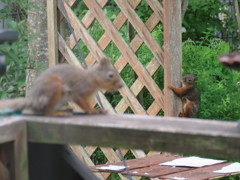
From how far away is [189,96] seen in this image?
17.3ft

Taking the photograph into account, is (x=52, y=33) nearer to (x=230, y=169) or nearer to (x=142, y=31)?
(x=142, y=31)

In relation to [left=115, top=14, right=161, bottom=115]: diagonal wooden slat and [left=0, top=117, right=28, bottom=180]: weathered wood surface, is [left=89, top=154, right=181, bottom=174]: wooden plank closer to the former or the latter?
[left=115, top=14, right=161, bottom=115]: diagonal wooden slat

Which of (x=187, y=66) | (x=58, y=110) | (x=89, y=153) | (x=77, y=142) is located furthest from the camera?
(x=187, y=66)

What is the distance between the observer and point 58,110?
6.52ft

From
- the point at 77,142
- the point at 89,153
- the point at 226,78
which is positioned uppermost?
the point at 226,78

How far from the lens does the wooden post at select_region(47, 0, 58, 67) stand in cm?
555

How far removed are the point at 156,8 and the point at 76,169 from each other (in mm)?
3019

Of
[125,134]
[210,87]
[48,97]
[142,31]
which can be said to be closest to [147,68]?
[142,31]

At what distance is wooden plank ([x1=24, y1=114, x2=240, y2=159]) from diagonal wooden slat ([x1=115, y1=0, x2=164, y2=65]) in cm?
313

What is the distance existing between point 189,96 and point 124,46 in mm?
763

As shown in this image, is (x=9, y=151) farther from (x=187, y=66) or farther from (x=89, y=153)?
(x=187, y=66)

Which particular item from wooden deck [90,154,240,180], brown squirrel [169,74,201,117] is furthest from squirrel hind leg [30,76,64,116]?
brown squirrel [169,74,201,117]

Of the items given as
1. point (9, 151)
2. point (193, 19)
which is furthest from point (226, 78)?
point (9, 151)

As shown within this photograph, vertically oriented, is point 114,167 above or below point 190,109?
below
